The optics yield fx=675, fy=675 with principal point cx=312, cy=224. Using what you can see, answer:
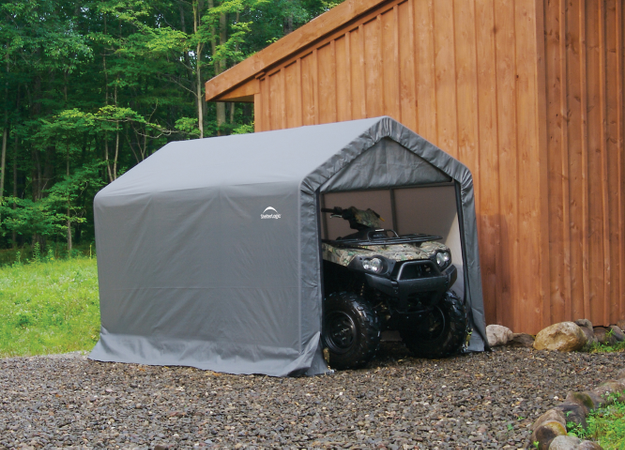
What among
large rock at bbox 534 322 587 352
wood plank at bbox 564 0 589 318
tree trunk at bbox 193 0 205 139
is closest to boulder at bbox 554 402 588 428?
large rock at bbox 534 322 587 352

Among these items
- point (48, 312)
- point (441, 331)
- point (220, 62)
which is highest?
point (220, 62)

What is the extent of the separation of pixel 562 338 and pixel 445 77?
11.3 feet

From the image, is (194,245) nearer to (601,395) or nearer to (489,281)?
(489,281)

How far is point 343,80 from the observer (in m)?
9.42

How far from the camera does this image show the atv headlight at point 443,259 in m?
6.84

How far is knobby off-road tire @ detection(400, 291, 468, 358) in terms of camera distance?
694cm

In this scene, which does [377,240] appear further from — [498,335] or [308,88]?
[308,88]

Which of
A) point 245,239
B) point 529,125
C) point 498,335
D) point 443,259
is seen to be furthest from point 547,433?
point 529,125

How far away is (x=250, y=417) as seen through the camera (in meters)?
4.79

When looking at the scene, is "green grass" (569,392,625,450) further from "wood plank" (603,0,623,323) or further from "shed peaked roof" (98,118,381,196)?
Result: "wood plank" (603,0,623,323)

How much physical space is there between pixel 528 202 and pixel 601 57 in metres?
2.18

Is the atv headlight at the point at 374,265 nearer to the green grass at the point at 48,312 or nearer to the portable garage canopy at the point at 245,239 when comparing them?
the portable garage canopy at the point at 245,239

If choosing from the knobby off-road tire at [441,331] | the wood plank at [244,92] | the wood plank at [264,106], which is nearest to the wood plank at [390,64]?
the wood plank at [264,106]

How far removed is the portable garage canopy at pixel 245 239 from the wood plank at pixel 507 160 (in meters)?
0.62
